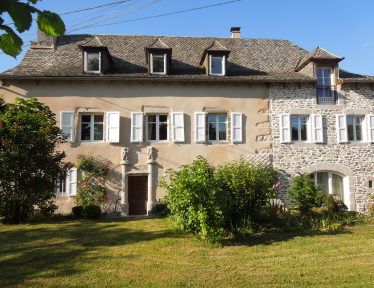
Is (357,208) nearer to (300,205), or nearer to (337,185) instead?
(337,185)

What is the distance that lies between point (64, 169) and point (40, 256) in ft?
11.7

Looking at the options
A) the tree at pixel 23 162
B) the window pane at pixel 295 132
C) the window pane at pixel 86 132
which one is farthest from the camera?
the window pane at pixel 295 132

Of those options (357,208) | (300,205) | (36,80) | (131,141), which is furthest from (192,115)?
(357,208)

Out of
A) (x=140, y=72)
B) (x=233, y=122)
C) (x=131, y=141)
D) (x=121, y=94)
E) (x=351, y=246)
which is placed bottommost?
(x=351, y=246)

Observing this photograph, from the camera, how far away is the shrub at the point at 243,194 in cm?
659

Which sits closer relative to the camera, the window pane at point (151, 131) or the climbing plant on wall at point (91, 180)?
the climbing plant on wall at point (91, 180)

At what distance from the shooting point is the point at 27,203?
780 centimetres

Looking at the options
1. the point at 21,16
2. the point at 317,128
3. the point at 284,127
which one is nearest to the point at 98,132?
the point at 284,127

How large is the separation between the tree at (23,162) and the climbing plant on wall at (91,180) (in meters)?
2.22

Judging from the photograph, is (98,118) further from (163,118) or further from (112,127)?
(163,118)

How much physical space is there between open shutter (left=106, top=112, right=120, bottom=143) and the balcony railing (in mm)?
8473

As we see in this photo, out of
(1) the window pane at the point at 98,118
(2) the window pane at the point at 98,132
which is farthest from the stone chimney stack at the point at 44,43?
(2) the window pane at the point at 98,132

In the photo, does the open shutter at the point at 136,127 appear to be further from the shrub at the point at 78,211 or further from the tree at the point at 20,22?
the tree at the point at 20,22

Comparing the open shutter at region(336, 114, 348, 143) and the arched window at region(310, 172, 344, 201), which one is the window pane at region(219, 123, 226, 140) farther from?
the open shutter at region(336, 114, 348, 143)
